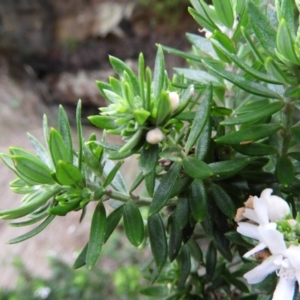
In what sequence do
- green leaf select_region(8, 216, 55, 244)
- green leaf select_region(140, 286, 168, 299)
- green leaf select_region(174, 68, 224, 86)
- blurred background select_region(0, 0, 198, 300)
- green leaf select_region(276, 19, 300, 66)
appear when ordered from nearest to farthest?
green leaf select_region(276, 19, 300, 66)
green leaf select_region(8, 216, 55, 244)
green leaf select_region(174, 68, 224, 86)
green leaf select_region(140, 286, 168, 299)
blurred background select_region(0, 0, 198, 300)

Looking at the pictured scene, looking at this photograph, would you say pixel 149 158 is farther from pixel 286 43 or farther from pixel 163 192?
pixel 286 43

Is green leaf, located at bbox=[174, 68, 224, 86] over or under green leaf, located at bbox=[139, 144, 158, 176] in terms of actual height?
over

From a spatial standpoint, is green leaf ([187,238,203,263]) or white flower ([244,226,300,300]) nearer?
white flower ([244,226,300,300])

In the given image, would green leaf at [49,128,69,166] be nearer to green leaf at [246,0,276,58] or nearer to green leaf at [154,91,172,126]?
green leaf at [154,91,172,126]

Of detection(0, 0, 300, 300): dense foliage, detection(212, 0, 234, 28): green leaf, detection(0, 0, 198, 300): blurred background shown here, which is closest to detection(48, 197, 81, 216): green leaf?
detection(0, 0, 300, 300): dense foliage

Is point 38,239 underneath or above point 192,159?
underneath

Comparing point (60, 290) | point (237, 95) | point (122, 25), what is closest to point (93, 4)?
point (122, 25)

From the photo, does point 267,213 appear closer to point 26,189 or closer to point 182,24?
point 26,189

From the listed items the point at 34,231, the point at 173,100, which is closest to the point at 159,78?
the point at 173,100

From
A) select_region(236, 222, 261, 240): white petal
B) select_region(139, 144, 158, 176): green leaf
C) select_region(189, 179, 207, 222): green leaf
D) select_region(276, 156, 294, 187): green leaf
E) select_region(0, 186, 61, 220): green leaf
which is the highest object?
select_region(0, 186, 61, 220): green leaf
